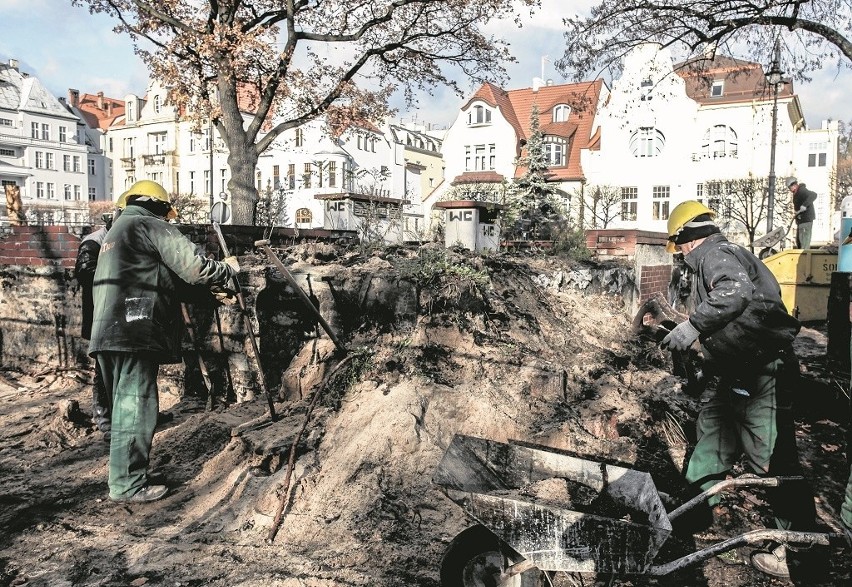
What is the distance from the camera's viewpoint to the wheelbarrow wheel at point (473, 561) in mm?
2879

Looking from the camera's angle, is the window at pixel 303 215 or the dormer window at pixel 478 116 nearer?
the dormer window at pixel 478 116

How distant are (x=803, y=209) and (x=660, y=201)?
74.7ft

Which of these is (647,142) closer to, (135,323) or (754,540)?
(135,323)

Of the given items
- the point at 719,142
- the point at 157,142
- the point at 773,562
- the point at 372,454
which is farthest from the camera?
the point at 157,142

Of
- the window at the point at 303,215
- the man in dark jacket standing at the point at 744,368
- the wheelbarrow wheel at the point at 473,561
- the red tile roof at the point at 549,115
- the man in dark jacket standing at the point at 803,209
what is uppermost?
the red tile roof at the point at 549,115

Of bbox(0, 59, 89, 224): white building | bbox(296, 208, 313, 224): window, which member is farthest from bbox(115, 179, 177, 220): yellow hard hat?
bbox(0, 59, 89, 224): white building

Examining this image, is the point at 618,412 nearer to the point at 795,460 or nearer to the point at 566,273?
the point at 795,460

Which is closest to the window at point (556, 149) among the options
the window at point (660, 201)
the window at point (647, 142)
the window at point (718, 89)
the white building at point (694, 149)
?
the white building at point (694, 149)

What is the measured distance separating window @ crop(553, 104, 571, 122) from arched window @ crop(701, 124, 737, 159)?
8.17 meters

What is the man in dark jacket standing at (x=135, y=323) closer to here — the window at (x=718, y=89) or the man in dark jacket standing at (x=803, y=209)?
the man in dark jacket standing at (x=803, y=209)

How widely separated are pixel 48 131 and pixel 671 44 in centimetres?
5977

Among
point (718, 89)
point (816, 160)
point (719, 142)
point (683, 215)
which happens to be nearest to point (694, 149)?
point (719, 142)

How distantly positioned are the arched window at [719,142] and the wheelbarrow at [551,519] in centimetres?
3244

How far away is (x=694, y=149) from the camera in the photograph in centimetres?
3206
